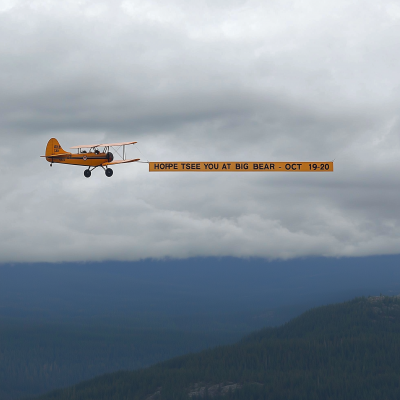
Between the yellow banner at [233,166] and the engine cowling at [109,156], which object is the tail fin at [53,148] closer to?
the engine cowling at [109,156]

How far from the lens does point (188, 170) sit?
61562mm

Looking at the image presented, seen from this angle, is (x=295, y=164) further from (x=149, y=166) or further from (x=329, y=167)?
(x=149, y=166)

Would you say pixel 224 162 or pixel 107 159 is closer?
pixel 224 162

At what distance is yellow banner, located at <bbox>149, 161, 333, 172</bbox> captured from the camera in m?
61.7

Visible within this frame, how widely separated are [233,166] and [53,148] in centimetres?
2794

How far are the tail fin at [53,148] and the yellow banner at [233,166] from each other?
20112 mm

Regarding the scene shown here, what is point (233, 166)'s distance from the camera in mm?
62281

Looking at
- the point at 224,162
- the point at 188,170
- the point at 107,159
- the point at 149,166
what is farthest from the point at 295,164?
the point at 107,159

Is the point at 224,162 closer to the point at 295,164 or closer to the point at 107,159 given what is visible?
the point at 295,164

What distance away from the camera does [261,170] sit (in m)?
63.0

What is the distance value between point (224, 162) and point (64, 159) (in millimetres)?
23212

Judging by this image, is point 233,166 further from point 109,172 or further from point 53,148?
point 53,148

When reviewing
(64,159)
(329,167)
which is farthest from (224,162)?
(64,159)

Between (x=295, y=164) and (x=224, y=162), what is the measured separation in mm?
8958
